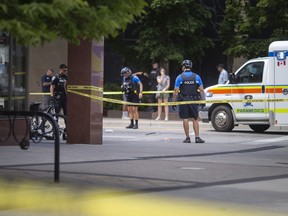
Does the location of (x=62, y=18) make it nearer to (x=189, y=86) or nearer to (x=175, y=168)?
(x=175, y=168)

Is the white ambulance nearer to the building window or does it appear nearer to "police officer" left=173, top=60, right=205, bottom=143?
"police officer" left=173, top=60, right=205, bottom=143

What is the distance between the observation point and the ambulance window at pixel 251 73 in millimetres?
21411

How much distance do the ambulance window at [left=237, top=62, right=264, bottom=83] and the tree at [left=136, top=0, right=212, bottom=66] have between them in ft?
19.9

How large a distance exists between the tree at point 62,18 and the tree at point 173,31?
2093 cm

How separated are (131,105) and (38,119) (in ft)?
19.0

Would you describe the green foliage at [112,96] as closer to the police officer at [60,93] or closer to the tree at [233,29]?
the tree at [233,29]

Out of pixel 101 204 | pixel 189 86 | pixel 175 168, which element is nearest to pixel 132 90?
pixel 189 86

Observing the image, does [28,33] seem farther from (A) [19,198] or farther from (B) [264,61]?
(B) [264,61]

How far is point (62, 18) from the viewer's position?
20.0 feet

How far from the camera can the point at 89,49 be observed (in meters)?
16.2

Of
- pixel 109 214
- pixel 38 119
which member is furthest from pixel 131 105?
pixel 109 214

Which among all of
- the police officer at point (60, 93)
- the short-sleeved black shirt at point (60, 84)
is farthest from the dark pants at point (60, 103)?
the short-sleeved black shirt at point (60, 84)

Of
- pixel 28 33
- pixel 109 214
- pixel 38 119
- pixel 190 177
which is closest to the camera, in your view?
→ pixel 28 33

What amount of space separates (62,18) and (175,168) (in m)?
6.89
